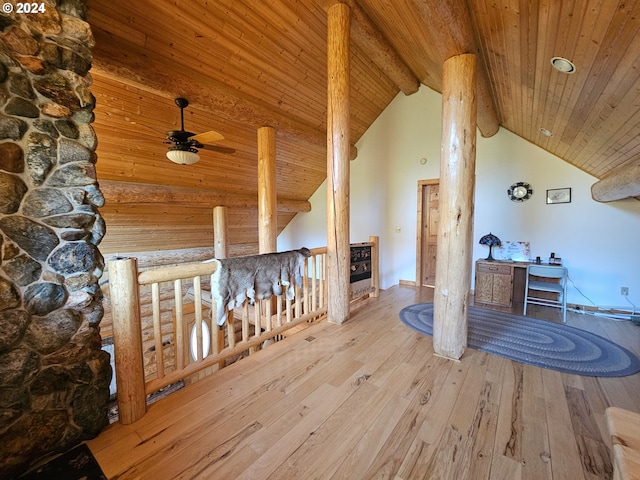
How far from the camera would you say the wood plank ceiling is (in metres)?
1.74

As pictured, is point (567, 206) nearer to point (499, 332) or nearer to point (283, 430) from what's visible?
point (499, 332)

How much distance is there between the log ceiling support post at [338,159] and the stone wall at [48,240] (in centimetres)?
209

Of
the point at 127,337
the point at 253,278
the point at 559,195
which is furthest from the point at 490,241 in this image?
the point at 127,337

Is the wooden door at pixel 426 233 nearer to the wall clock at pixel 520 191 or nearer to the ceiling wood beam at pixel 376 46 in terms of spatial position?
the wall clock at pixel 520 191

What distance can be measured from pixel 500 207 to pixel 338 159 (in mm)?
3150

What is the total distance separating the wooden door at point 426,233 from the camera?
5.04m

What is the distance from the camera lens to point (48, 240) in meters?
1.44

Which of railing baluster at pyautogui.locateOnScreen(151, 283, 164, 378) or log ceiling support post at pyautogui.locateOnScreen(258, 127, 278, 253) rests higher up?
log ceiling support post at pyautogui.locateOnScreen(258, 127, 278, 253)

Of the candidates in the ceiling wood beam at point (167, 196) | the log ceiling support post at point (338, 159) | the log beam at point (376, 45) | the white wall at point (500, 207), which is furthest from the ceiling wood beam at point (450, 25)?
the ceiling wood beam at point (167, 196)

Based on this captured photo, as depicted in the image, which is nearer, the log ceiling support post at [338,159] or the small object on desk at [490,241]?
the log ceiling support post at [338,159]

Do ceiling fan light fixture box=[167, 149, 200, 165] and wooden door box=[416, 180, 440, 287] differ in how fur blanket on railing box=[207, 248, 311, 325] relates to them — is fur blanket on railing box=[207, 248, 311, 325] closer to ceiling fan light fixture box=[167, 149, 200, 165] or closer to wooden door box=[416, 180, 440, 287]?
ceiling fan light fixture box=[167, 149, 200, 165]

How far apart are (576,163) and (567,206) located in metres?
0.63

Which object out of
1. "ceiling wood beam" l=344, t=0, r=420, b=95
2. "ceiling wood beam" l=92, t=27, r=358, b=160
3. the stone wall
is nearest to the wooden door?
"ceiling wood beam" l=344, t=0, r=420, b=95

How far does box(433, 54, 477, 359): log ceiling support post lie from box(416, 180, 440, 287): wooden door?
2833mm
